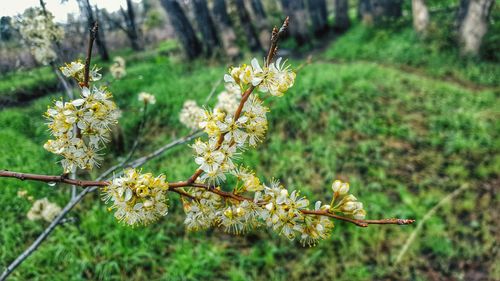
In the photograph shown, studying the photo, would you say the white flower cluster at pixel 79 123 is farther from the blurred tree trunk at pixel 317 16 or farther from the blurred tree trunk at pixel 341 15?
the blurred tree trunk at pixel 341 15

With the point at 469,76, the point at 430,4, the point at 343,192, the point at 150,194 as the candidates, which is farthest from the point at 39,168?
the point at 430,4

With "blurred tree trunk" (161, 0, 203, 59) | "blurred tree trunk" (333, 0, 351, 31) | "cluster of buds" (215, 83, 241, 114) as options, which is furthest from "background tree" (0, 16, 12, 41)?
"blurred tree trunk" (333, 0, 351, 31)

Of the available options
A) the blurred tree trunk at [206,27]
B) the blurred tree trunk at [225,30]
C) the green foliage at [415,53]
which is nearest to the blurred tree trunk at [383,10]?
the green foliage at [415,53]

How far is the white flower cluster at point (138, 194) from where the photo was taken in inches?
43.9

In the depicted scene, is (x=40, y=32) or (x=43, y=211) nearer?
(x=43, y=211)

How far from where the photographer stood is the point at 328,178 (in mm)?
4391

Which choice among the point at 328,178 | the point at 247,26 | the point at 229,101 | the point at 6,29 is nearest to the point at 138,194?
the point at 229,101

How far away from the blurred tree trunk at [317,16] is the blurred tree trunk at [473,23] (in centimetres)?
464

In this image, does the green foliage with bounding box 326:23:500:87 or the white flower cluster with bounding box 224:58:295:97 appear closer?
the white flower cluster with bounding box 224:58:295:97

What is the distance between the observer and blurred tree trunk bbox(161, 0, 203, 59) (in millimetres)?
8570

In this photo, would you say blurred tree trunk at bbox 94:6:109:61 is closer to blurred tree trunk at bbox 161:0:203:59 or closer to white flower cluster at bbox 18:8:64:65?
white flower cluster at bbox 18:8:64:65

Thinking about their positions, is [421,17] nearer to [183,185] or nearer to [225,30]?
[225,30]

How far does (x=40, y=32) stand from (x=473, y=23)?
758 cm

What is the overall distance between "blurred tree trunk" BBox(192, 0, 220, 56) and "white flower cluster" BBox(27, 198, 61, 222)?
6.41 meters
